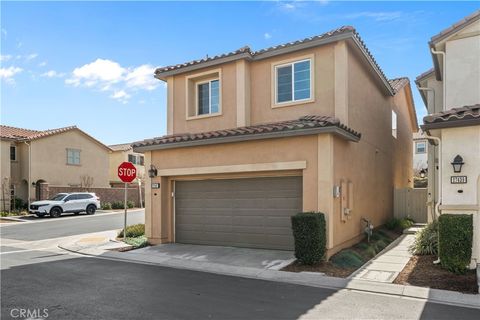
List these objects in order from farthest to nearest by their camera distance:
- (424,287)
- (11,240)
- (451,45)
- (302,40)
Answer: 1. (11,240)
2. (302,40)
3. (451,45)
4. (424,287)

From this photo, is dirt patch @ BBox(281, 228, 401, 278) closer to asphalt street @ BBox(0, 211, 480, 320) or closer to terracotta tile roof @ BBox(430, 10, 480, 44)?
asphalt street @ BBox(0, 211, 480, 320)

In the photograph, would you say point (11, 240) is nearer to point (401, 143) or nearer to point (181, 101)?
point (181, 101)

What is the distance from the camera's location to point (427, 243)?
1105cm

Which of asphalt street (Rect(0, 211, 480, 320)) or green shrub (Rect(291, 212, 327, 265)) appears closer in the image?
asphalt street (Rect(0, 211, 480, 320))

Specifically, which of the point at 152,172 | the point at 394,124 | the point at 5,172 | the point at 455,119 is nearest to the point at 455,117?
the point at 455,119

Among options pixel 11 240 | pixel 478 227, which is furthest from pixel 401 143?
pixel 11 240

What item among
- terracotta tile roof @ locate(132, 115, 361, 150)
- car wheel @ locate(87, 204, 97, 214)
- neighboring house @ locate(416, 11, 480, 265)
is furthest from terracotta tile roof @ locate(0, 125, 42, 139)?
neighboring house @ locate(416, 11, 480, 265)

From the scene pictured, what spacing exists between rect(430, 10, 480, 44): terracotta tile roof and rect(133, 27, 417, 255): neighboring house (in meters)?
2.28

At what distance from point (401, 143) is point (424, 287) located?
15418 mm

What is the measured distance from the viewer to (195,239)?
13.5 meters

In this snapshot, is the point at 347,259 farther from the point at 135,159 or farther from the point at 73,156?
the point at 135,159

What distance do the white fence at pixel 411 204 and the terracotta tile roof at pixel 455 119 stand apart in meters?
9.54

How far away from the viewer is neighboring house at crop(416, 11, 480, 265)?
29.8 feet

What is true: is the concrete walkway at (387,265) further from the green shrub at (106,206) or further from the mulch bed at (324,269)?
the green shrub at (106,206)
